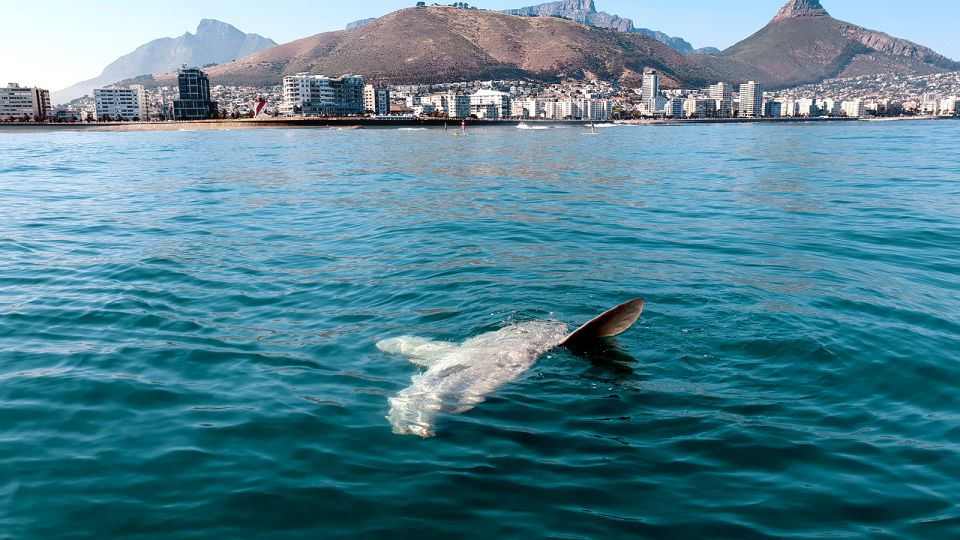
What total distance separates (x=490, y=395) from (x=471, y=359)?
3.65ft

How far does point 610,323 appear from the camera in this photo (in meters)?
9.62

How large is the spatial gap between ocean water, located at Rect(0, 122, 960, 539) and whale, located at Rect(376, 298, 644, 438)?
0.27 meters

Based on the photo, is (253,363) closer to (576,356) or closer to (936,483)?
(576,356)

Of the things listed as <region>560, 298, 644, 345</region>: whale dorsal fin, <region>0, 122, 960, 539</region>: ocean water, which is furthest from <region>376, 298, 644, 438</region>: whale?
<region>0, 122, 960, 539</region>: ocean water

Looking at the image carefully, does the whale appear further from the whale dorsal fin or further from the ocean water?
the ocean water

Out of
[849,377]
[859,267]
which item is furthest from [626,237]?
[849,377]

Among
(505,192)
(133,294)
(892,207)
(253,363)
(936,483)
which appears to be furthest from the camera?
(505,192)

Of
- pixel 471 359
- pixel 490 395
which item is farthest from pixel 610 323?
pixel 490 395

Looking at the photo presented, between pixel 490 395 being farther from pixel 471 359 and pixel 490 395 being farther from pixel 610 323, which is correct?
pixel 610 323

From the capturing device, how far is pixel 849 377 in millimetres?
8969

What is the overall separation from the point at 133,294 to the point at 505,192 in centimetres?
2054

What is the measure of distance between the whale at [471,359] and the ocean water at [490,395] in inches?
10.6

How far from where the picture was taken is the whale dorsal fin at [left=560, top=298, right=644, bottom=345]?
30.9ft

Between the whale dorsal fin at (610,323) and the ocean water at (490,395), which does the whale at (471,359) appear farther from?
the ocean water at (490,395)
